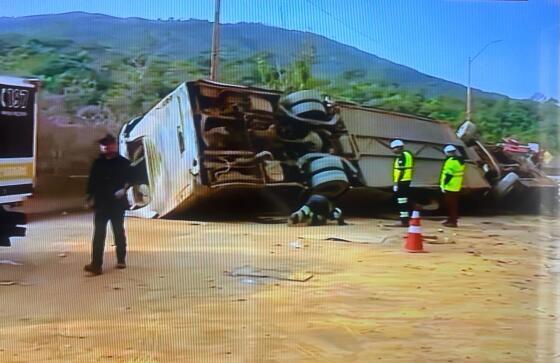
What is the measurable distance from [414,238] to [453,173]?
0.24 meters

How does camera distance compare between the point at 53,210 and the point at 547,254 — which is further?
the point at 547,254

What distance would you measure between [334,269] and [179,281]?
0.46m

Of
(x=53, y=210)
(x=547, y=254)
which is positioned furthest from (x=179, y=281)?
(x=547, y=254)

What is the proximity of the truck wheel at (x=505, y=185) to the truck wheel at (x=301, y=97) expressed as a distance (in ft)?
2.07

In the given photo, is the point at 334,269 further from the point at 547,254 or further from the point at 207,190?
the point at 547,254

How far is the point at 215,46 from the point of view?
1.94 m

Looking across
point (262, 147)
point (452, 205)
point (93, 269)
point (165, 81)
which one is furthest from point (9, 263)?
point (452, 205)

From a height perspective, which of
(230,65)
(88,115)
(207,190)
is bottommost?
(207,190)

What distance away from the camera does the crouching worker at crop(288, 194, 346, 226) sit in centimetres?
196

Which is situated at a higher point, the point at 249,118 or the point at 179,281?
the point at 249,118

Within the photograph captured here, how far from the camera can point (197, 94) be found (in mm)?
1927

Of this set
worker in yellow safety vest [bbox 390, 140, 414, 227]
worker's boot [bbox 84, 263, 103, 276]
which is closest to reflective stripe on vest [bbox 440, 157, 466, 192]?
worker in yellow safety vest [bbox 390, 140, 414, 227]

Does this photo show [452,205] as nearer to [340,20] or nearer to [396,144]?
[396,144]

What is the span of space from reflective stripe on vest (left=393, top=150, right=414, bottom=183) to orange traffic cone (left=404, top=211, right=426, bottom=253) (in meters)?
0.12
